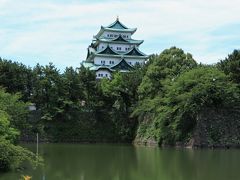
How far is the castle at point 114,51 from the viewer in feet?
187

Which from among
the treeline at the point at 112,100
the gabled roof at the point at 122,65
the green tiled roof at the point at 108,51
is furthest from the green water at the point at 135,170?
the green tiled roof at the point at 108,51

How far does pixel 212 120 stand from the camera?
32.5 meters

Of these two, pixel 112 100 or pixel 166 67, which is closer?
pixel 166 67

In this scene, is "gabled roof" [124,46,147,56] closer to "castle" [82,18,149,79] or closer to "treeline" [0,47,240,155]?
"castle" [82,18,149,79]

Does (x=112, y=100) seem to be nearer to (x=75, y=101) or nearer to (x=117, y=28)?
(x=75, y=101)

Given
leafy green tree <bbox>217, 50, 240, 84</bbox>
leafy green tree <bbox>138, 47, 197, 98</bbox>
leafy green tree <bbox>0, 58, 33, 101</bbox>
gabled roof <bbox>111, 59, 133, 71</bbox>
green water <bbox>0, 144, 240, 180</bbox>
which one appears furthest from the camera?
gabled roof <bbox>111, 59, 133, 71</bbox>

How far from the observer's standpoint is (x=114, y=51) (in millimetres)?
58969

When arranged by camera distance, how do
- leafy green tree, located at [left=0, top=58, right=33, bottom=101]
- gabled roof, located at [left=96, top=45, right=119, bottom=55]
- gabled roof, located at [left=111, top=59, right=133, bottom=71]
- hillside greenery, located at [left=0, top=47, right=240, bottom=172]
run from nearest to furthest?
hillside greenery, located at [left=0, top=47, right=240, bottom=172] < leafy green tree, located at [left=0, top=58, right=33, bottom=101] < gabled roof, located at [left=111, top=59, right=133, bottom=71] < gabled roof, located at [left=96, top=45, right=119, bottom=55]

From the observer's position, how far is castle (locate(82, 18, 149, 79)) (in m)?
57.1

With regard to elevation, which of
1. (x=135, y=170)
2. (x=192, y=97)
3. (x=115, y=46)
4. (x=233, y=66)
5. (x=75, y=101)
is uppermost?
(x=115, y=46)

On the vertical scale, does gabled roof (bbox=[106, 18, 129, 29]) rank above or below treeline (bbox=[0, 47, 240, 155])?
above

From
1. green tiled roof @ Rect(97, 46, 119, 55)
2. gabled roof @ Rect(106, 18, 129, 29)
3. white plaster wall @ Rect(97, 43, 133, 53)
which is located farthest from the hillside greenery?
gabled roof @ Rect(106, 18, 129, 29)

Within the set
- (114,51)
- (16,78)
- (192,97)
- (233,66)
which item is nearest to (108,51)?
(114,51)

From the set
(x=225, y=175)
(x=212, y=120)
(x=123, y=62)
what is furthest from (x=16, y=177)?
(x=123, y=62)
